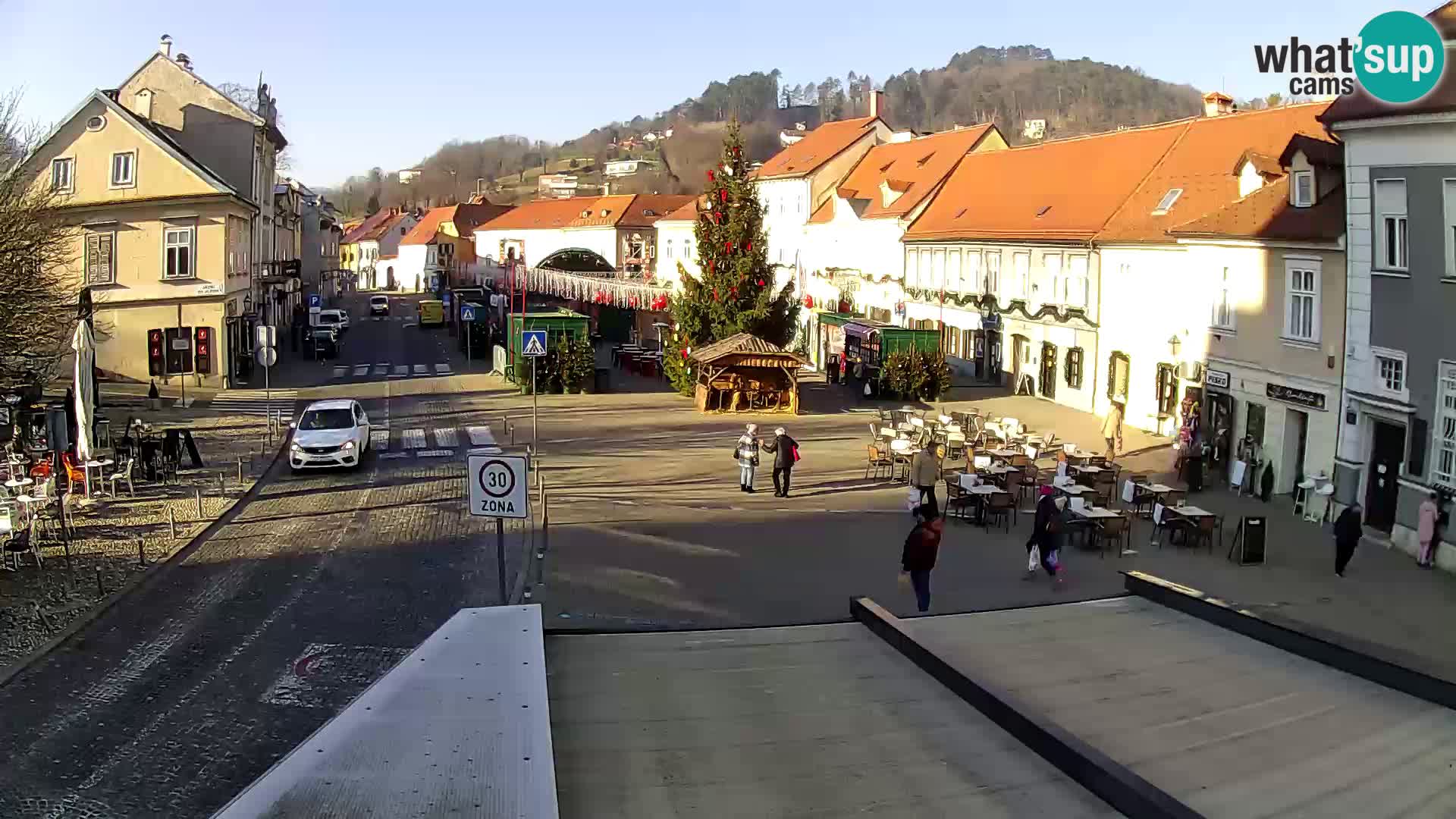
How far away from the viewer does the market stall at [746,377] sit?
123 ft

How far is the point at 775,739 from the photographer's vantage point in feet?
23.9

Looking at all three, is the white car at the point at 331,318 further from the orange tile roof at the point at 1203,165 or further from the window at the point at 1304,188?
the window at the point at 1304,188

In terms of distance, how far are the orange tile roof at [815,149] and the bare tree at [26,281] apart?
4054cm

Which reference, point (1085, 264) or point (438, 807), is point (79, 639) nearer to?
point (438, 807)

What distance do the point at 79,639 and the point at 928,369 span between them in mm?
30490

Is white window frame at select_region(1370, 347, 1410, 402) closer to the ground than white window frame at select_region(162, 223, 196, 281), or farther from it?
closer to the ground

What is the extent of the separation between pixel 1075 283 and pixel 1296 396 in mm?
15112

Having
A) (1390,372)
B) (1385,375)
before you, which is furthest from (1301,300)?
(1390,372)

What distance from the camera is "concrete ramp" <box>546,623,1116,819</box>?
6258 mm

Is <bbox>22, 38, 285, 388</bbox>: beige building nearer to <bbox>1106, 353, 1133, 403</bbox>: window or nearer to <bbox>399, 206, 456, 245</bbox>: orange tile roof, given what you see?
<bbox>1106, 353, 1133, 403</bbox>: window

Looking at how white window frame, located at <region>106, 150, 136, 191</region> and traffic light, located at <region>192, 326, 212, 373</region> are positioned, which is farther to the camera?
traffic light, located at <region>192, 326, 212, 373</region>

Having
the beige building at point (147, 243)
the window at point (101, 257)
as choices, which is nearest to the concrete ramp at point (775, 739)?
the beige building at point (147, 243)

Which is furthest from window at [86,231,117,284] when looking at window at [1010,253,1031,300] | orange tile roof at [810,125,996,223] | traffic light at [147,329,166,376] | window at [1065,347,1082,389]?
window at [1065,347,1082,389]

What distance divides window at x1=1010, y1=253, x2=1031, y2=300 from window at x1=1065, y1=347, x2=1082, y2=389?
350 centimetres
